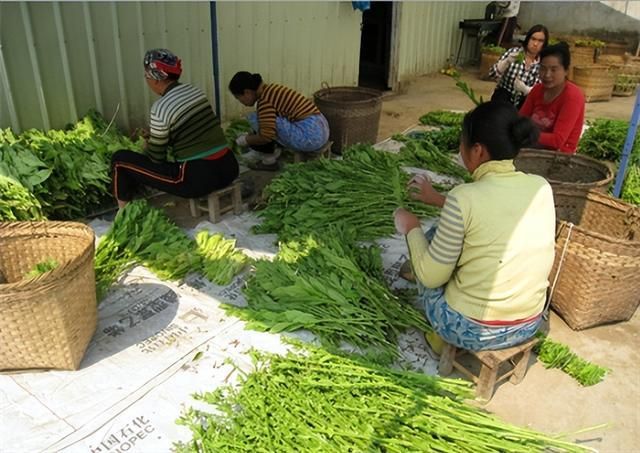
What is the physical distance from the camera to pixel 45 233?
273cm

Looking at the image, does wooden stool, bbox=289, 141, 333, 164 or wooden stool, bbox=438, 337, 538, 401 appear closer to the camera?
wooden stool, bbox=438, 337, 538, 401

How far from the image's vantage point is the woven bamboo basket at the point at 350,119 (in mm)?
5293

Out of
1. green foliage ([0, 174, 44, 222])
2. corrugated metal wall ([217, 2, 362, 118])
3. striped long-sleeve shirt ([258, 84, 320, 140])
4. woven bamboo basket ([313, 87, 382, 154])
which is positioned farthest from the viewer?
corrugated metal wall ([217, 2, 362, 118])

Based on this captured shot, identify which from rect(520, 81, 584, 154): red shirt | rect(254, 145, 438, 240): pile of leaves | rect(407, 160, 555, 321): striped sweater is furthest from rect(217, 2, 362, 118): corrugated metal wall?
rect(407, 160, 555, 321): striped sweater

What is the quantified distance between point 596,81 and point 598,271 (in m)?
7.00

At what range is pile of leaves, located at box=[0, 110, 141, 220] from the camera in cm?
348

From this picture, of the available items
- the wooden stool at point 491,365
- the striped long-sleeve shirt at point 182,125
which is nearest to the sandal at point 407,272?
the wooden stool at point 491,365

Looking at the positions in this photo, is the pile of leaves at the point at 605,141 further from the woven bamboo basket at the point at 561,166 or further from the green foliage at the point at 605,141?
the woven bamboo basket at the point at 561,166

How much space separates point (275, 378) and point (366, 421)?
451 millimetres

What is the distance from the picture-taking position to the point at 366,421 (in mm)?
2043

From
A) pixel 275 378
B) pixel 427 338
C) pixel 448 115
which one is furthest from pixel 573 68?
pixel 275 378

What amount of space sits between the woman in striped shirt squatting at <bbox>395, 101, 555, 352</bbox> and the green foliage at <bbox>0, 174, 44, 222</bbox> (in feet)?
8.19

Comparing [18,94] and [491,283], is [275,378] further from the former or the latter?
[18,94]

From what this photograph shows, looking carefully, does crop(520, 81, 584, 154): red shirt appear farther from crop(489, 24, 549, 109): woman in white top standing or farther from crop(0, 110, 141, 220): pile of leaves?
crop(0, 110, 141, 220): pile of leaves
